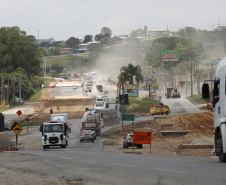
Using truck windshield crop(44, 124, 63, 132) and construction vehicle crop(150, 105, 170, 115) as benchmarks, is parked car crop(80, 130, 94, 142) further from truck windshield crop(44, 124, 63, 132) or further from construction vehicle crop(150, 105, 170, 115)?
construction vehicle crop(150, 105, 170, 115)

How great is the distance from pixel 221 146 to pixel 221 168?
155 cm

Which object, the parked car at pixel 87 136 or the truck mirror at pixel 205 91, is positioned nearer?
the truck mirror at pixel 205 91

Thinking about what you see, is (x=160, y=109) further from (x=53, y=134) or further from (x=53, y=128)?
(x=53, y=134)

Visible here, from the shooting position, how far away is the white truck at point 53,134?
45062 millimetres

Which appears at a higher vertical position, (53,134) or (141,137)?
(141,137)

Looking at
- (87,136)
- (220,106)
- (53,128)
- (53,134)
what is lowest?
(87,136)

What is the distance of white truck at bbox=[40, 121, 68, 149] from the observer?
45062 mm

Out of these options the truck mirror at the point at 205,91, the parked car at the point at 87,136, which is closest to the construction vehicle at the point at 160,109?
the parked car at the point at 87,136

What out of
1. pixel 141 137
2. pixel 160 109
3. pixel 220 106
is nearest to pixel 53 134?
pixel 141 137

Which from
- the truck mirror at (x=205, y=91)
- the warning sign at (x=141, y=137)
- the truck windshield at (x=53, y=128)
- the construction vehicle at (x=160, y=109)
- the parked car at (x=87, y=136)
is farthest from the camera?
the construction vehicle at (x=160, y=109)

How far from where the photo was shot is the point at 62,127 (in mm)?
45438

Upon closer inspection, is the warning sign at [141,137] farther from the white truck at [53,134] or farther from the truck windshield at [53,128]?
the truck windshield at [53,128]

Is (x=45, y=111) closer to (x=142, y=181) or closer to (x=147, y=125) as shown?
(x=147, y=125)

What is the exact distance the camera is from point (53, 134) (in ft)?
148
